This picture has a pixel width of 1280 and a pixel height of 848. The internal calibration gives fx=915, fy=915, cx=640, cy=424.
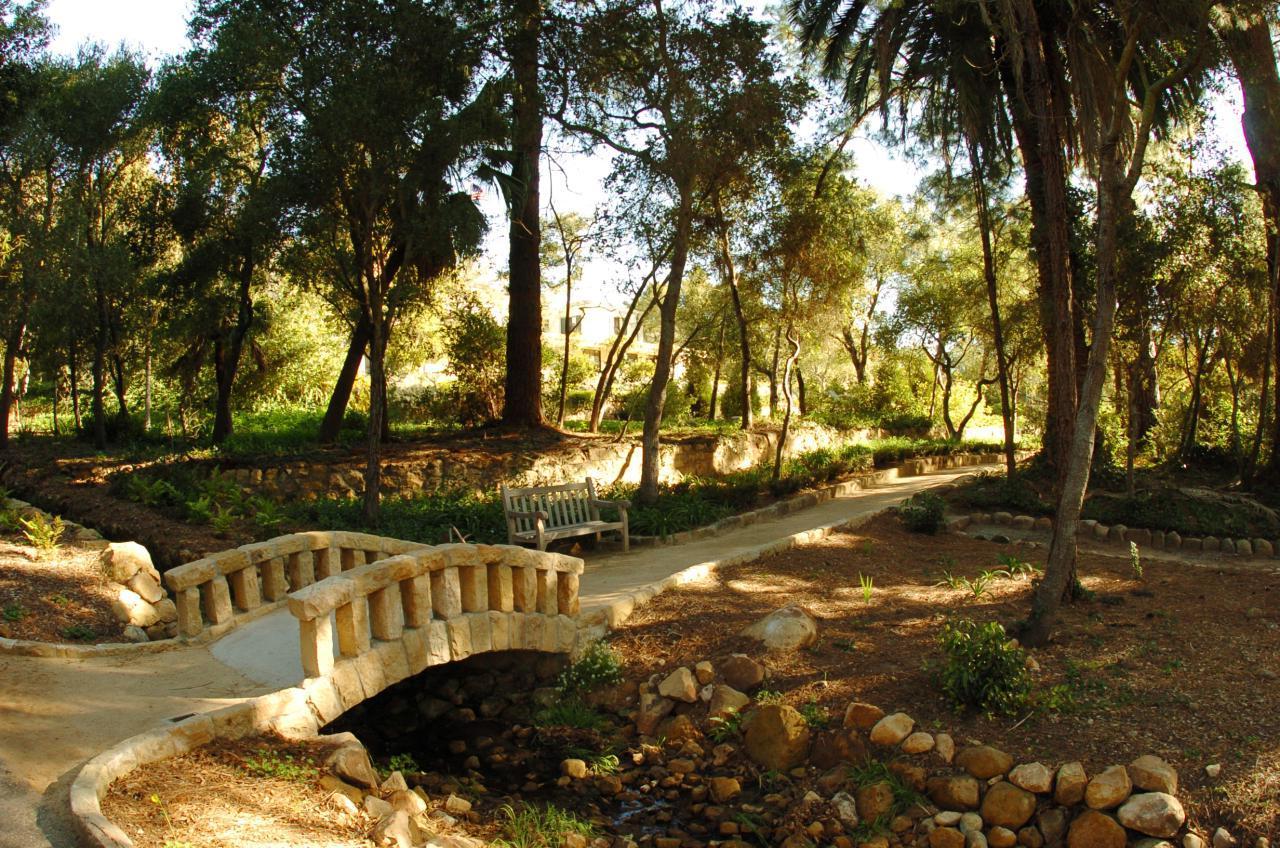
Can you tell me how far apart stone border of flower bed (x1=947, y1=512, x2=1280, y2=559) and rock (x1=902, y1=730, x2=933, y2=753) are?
250 inches

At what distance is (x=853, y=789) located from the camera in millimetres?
5883

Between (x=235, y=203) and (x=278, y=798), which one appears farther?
(x=235, y=203)

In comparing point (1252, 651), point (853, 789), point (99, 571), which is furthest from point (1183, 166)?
point (99, 571)

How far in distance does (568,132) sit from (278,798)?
1152 centimetres

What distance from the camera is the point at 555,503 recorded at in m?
10.7

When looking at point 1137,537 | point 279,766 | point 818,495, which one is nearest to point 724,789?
point 279,766

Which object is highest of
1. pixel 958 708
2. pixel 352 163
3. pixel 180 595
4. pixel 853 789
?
pixel 352 163

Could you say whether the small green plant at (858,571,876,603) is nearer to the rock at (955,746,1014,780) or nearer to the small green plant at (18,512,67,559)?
the rock at (955,746,1014,780)

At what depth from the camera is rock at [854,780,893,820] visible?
564 cm

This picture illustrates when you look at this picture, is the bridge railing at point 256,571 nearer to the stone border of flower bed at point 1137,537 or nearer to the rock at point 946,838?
the rock at point 946,838

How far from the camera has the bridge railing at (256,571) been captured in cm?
669

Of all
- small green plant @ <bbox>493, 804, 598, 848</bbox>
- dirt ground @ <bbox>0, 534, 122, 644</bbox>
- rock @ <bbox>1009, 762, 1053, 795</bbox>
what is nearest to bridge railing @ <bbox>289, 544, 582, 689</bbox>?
small green plant @ <bbox>493, 804, 598, 848</bbox>

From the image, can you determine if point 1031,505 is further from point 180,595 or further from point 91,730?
point 91,730

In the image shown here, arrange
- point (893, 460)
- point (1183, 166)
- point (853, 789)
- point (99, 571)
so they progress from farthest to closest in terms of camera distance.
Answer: point (893, 460) → point (1183, 166) → point (99, 571) → point (853, 789)
